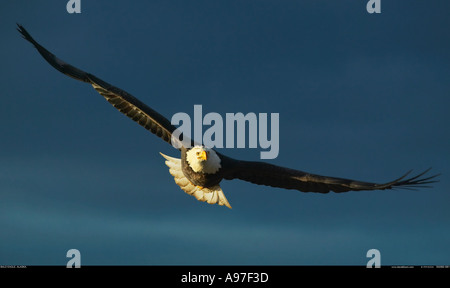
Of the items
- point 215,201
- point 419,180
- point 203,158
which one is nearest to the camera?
point 419,180

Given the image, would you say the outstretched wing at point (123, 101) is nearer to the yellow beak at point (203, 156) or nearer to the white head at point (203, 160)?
the white head at point (203, 160)

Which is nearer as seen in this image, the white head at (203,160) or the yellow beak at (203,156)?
the yellow beak at (203,156)

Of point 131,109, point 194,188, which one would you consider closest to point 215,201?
point 194,188

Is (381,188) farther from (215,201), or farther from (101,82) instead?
(101,82)

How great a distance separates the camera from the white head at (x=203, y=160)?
14.3 meters

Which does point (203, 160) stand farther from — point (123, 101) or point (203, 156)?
point (123, 101)

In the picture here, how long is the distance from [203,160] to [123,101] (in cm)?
245

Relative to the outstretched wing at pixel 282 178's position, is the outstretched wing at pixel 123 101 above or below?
above

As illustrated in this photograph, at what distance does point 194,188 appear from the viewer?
52.2 ft

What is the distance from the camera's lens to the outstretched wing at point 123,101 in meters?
14.4

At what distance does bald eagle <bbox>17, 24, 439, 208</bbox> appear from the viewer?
14.4m

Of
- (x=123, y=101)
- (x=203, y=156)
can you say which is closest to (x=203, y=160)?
(x=203, y=156)

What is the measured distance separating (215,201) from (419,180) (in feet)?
17.4

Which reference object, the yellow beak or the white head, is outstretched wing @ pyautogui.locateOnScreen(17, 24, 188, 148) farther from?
the yellow beak
